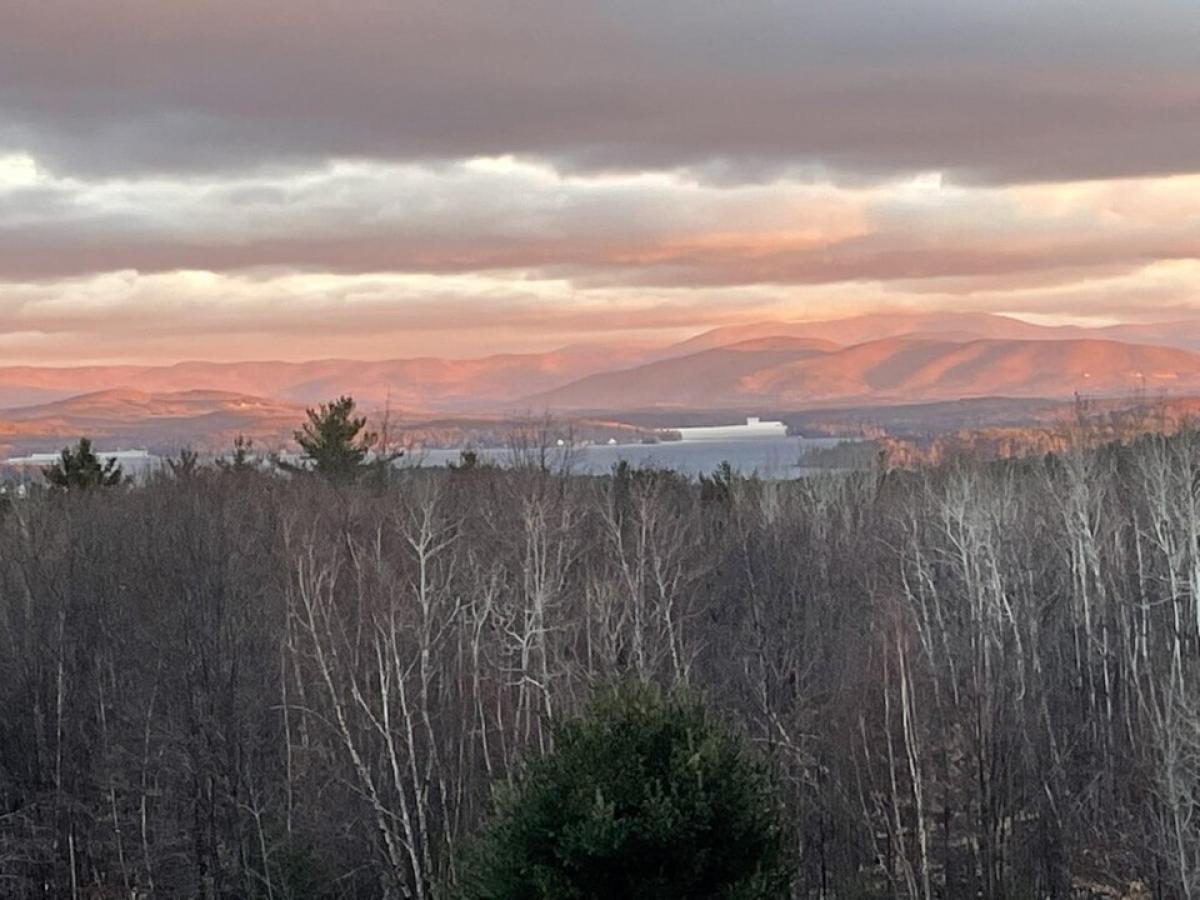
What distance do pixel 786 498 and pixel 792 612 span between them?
20.9 m

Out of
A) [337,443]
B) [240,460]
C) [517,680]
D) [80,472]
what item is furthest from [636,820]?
[240,460]

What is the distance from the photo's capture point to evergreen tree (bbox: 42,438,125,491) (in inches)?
2110

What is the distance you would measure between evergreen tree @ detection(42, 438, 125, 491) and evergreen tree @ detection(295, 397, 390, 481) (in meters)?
8.88

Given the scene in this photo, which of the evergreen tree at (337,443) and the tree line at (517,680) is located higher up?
the evergreen tree at (337,443)

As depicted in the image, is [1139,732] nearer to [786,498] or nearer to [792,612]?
[792,612]

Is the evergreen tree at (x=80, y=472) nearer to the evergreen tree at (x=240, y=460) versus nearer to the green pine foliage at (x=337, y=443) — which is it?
the evergreen tree at (x=240, y=460)

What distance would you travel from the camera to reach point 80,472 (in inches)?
2116

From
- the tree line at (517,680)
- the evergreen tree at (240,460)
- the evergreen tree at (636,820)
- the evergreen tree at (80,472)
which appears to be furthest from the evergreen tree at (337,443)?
the evergreen tree at (636,820)

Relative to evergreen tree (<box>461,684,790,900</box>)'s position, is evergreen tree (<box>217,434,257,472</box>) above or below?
above

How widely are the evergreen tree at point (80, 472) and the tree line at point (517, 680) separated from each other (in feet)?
13.7

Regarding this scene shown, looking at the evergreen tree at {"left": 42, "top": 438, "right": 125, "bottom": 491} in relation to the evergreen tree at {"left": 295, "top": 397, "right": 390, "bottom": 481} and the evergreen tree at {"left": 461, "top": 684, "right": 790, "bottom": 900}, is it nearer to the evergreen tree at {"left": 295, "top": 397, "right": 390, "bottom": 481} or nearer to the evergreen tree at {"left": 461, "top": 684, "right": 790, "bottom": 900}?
the evergreen tree at {"left": 295, "top": 397, "right": 390, "bottom": 481}

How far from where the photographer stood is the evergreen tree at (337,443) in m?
57.8

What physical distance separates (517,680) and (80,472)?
83.7ft

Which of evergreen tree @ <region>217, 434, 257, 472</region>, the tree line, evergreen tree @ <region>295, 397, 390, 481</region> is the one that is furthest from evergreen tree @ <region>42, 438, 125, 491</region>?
evergreen tree @ <region>295, 397, 390, 481</region>
